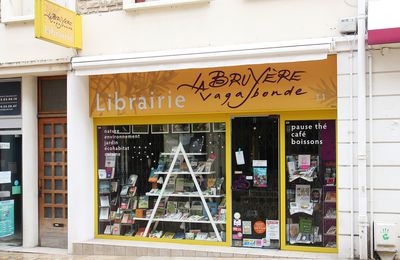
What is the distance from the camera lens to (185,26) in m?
8.18

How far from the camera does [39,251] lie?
9.05 m

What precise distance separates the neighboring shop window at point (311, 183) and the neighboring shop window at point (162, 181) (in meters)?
1.12

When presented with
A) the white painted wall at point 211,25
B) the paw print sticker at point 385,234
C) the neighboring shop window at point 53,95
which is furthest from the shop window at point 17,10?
the paw print sticker at point 385,234

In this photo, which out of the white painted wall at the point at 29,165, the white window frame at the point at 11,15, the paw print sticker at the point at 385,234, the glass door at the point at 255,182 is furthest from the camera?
the white painted wall at the point at 29,165

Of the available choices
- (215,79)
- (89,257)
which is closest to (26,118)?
(89,257)

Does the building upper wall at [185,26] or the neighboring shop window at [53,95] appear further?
the neighboring shop window at [53,95]

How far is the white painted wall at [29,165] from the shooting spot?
9281 millimetres

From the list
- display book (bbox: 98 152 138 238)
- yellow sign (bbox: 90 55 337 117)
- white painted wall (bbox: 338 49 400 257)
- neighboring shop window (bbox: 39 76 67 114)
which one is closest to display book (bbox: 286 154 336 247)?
white painted wall (bbox: 338 49 400 257)

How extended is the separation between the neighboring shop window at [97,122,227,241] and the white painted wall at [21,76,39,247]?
122 centimetres

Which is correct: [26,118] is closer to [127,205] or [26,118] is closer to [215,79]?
[127,205]

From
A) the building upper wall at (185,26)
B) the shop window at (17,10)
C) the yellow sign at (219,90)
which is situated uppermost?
the shop window at (17,10)

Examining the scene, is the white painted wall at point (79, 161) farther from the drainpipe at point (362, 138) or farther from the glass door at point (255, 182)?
the drainpipe at point (362, 138)

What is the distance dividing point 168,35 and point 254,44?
61.0 inches

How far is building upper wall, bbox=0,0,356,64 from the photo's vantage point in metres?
7.50
